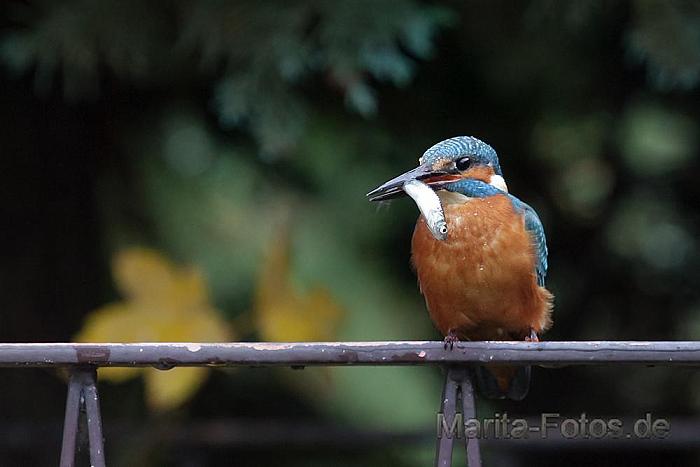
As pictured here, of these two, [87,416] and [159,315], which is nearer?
[87,416]

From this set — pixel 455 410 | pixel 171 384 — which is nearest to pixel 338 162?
pixel 171 384

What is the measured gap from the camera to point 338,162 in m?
2.77

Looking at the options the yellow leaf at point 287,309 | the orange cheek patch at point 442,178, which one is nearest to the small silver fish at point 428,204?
the orange cheek patch at point 442,178

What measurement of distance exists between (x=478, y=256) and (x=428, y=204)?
43 centimetres

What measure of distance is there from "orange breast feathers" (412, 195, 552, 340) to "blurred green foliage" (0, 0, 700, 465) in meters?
0.34

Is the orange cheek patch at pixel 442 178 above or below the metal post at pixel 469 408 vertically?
above

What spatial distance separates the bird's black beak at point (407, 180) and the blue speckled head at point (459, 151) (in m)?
0.03

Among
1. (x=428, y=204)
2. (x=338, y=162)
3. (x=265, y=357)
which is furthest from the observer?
(x=338, y=162)

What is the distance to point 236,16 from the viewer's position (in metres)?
2.38

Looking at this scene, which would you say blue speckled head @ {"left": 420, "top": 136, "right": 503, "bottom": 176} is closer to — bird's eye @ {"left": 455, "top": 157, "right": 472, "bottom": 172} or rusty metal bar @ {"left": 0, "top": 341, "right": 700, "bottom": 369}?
bird's eye @ {"left": 455, "top": 157, "right": 472, "bottom": 172}

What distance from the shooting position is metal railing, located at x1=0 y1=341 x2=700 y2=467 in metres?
1.34

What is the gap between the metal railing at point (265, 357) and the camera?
4.38 ft

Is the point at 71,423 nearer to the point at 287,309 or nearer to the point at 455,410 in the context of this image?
the point at 455,410

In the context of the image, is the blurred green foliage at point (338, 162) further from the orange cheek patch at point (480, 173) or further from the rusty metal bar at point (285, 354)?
the rusty metal bar at point (285, 354)
